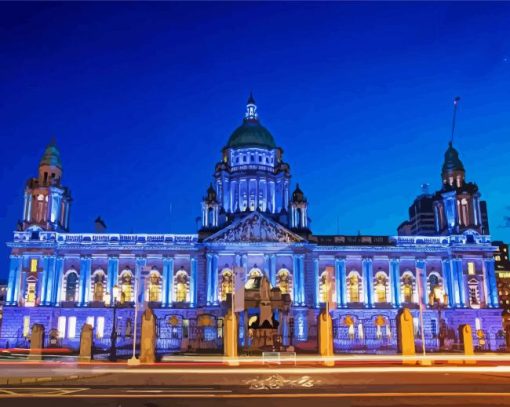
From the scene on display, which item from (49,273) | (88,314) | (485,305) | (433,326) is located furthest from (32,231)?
(485,305)

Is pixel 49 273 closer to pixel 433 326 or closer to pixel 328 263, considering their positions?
pixel 328 263

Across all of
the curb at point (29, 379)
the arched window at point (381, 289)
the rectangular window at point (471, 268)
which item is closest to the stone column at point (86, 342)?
the curb at point (29, 379)

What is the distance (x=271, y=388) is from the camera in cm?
2269

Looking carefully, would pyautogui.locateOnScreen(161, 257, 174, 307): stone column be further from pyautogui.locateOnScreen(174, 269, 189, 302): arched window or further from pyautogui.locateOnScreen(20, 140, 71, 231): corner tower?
pyautogui.locateOnScreen(20, 140, 71, 231): corner tower

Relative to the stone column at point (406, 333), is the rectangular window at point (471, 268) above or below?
above

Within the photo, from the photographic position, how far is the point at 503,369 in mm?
32312

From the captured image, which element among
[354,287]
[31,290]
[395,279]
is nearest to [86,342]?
[31,290]

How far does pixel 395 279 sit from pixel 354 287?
5992 mm

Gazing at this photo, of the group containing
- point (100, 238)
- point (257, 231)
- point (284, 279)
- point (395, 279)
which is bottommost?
point (284, 279)

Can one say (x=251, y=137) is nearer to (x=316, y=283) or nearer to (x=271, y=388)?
(x=316, y=283)

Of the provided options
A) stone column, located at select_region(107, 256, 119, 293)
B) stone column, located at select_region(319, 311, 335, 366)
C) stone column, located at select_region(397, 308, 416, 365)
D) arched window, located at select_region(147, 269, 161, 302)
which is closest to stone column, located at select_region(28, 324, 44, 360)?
stone column, located at select_region(319, 311, 335, 366)

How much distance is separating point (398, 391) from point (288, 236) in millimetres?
59238

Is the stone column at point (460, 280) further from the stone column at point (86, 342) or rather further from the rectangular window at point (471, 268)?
the stone column at point (86, 342)

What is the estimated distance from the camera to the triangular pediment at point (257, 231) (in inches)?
3152
